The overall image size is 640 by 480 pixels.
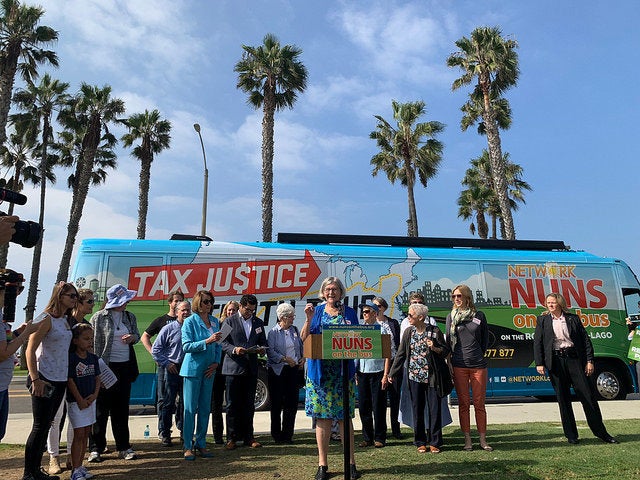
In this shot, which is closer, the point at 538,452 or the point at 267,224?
the point at 538,452

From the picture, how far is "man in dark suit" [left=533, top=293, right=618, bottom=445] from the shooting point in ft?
20.8

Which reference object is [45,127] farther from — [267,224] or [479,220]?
[479,220]

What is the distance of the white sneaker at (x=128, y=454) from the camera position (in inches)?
221

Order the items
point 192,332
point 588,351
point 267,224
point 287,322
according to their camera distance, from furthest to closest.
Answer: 1. point 267,224
2. point 287,322
3. point 588,351
4. point 192,332

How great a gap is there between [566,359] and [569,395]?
0.44m

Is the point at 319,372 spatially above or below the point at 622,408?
above

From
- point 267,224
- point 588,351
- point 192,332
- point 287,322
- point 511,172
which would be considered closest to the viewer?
point 192,332

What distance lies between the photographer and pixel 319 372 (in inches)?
187

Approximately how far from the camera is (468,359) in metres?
6.10

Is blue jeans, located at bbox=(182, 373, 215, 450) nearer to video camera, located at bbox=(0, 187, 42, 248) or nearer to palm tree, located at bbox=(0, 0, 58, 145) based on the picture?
video camera, located at bbox=(0, 187, 42, 248)

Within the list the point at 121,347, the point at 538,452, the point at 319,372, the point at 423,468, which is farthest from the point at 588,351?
the point at 121,347

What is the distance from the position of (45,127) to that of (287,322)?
91.8 ft

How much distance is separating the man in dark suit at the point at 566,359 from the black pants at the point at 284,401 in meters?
3.23

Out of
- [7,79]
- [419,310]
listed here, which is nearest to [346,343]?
[419,310]
